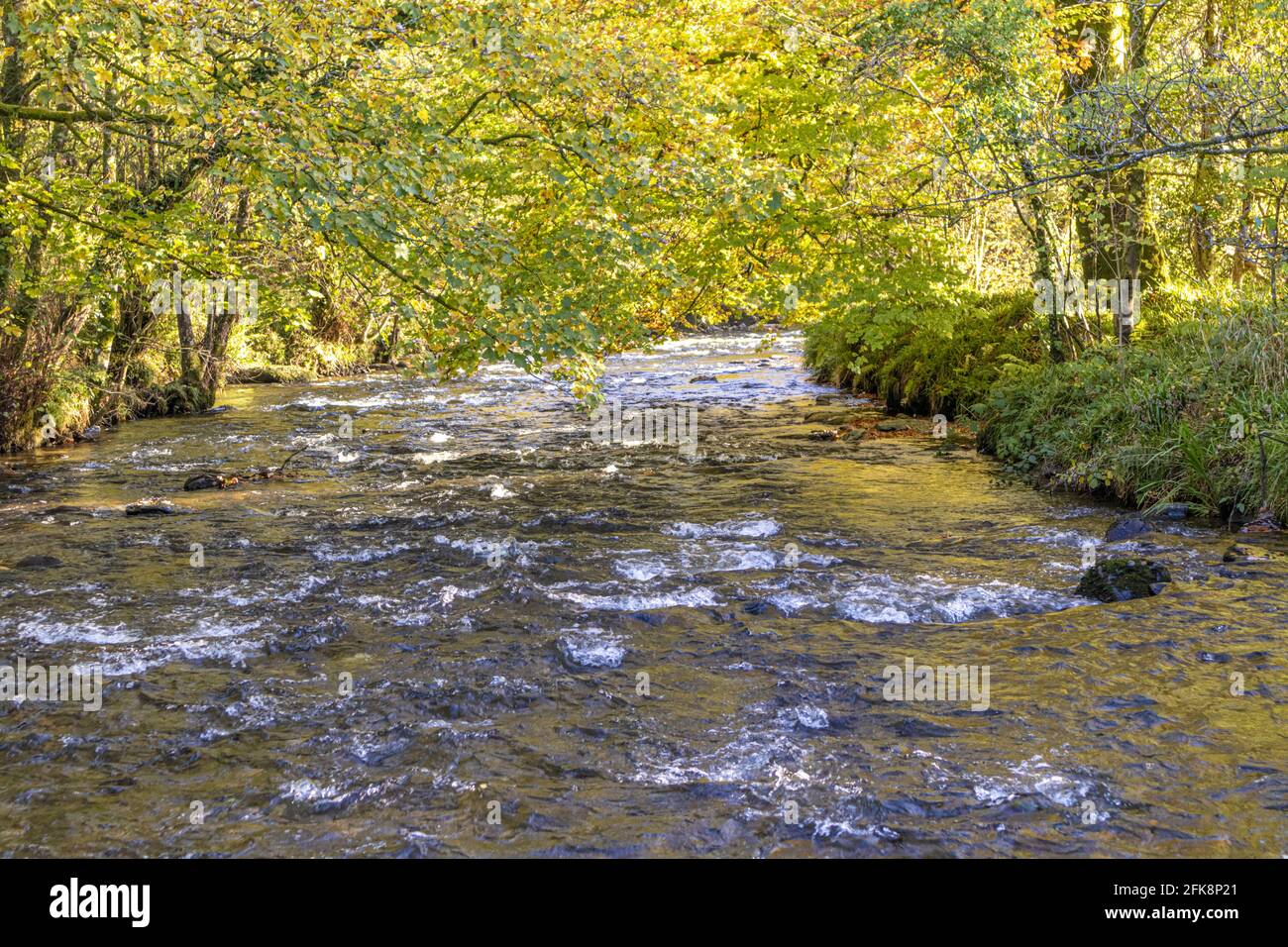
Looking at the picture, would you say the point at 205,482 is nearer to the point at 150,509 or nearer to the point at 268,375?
the point at 150,509

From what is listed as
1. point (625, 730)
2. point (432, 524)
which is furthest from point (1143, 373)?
point (625, 730)

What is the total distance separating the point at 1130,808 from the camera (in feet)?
15.9

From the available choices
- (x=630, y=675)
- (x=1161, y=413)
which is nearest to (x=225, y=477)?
(x=630, y=675)

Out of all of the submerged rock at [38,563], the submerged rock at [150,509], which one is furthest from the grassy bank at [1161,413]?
the submerged rock at [38,563]

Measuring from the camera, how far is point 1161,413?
37.5 feet

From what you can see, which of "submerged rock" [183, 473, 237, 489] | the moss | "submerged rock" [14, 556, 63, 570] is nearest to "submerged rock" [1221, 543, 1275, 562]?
"submerged rock" [14, 556, 63, 570]

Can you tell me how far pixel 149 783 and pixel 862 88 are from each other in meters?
11.3

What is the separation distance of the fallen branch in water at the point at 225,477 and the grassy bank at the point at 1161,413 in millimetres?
7831

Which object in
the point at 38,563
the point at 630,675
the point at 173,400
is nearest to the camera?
the point at 630,675

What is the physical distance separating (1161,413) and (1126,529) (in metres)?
2.28

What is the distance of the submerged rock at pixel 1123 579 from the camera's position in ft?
26.1

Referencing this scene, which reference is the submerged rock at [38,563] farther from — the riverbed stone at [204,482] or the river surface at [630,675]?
the riverbed stone at [204,482]

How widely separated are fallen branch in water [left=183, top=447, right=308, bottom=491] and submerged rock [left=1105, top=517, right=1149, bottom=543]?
10.1 meters
